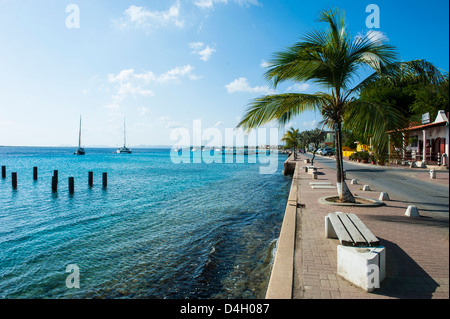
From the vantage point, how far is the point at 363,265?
145 inches

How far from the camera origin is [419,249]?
4.97 meters

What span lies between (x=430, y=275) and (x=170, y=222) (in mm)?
Answer: 9259

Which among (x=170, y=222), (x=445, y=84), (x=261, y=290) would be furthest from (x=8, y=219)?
(x=445, y=84)

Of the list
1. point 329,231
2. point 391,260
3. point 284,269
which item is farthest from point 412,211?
point 284,269

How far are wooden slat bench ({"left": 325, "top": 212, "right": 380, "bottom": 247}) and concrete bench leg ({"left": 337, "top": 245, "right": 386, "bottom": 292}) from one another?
0.13 meters

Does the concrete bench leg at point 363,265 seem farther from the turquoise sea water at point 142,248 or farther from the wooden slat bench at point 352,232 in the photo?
the turquoise sea water at point 142,248

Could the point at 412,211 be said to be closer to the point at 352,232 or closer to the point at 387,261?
the point at 387,261

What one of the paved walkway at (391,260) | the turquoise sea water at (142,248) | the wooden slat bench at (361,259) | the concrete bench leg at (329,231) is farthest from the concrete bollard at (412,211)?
the wooden slat bench at (361,259)

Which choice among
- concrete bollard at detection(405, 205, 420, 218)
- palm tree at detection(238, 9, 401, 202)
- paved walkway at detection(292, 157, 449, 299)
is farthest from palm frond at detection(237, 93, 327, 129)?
concrete bollard at detection(405, 205, 420, 218)

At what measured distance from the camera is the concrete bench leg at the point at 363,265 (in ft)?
11.9

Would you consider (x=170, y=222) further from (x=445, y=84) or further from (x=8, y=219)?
(x=445, y=84)

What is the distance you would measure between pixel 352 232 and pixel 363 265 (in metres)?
0.85

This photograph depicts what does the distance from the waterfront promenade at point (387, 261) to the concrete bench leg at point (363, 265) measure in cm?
10

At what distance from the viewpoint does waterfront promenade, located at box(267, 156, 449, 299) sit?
3535 mm
